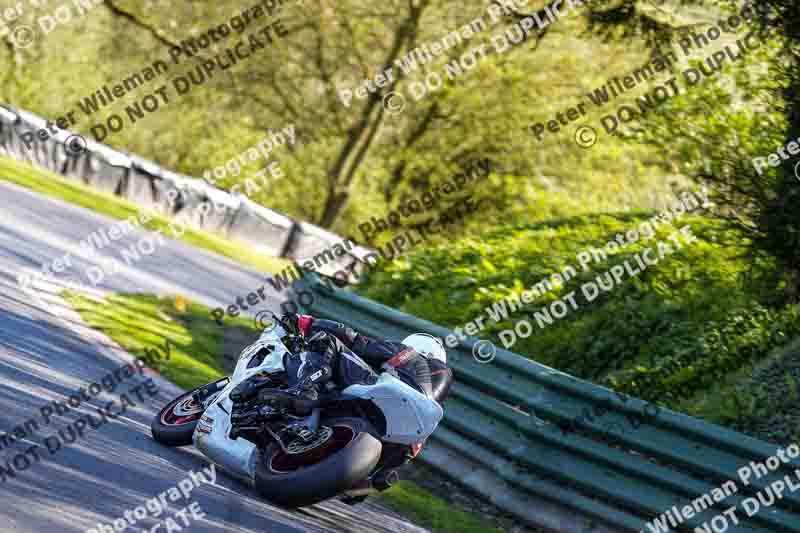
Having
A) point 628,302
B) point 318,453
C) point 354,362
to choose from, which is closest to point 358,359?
point 354,362

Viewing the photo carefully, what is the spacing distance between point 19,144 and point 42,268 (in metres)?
17.1

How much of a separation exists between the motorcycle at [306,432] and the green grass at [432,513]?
1.10m

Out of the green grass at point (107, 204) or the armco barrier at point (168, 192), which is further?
the armco barrier at point (168, 192)

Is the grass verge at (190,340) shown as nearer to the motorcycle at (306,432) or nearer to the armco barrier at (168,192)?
the motorcycle at (306,432)

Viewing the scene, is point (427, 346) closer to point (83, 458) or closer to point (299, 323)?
point (299, 323)

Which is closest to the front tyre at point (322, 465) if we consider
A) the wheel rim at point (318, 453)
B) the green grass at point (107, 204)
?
the wheel rim at point (318, 453)

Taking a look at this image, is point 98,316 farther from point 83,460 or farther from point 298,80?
point 298,80

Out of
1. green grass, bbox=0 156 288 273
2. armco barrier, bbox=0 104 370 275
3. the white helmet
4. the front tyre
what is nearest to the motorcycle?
the front tyre

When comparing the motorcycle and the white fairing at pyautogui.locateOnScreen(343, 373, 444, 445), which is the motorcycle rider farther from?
the white fairing at pyautogui.locateOnScreen(343, 373, 444, 445)

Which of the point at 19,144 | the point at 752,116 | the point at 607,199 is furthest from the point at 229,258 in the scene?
the point at 752,116

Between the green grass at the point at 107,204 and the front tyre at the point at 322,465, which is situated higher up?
the front tyre at the point at 322,465

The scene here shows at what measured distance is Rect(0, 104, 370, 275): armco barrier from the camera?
1142 inches

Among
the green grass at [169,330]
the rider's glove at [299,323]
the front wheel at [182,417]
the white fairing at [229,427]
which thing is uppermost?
the rider's glove at [299,323]

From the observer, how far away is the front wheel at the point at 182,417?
7.32 metres
